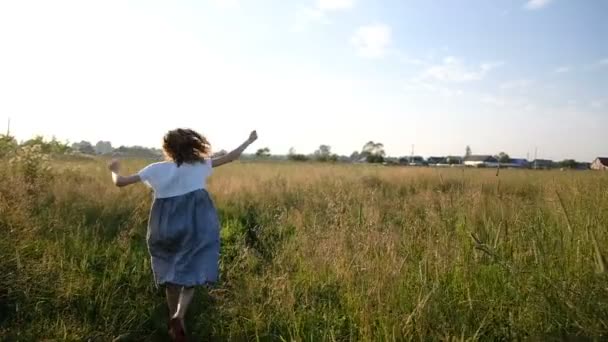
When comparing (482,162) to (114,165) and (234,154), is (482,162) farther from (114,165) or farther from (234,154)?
(114,165)

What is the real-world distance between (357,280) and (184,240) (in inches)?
59.7

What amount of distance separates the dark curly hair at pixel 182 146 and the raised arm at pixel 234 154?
20cm

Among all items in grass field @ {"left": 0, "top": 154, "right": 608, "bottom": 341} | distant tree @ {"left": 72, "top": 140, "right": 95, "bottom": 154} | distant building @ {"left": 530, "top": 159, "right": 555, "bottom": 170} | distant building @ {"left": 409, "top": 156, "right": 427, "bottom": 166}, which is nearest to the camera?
grass field @ {"left": 0, "top": 154, "right": 608, "bottom": 341}

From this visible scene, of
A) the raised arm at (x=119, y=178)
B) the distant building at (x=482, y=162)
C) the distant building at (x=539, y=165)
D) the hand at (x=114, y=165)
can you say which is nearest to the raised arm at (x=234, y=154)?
the raised arm at (x=119, y=178)

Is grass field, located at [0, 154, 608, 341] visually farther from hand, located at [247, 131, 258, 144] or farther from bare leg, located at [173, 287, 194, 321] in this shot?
hand, located at [247, 131, 258, 144]

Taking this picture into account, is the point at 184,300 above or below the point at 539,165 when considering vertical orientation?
below

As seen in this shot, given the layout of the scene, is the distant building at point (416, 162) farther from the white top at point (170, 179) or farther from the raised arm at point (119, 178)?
the raised arm at point (119, 178)

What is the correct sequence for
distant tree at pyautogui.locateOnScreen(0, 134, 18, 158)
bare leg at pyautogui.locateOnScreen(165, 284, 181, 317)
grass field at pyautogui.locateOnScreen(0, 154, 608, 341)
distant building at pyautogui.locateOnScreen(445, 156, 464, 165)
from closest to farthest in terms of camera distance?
grass field at pyautogui.locateOnScreen(0, 154, 608, 341)
bare leg at pyautogui.locateOnScreen(165, 284, 181, 317)
distant tree at pyautogui.locateOnScreen(0, 134, 18, 158)
distant building at pyautogui.locateOnScreen(445, 156, 464, 165)

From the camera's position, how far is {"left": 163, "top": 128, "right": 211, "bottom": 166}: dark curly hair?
360 centimetres

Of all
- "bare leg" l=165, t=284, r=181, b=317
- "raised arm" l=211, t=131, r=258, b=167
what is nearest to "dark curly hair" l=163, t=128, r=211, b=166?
"raised arm" l=211, t=131, r=258, b=167

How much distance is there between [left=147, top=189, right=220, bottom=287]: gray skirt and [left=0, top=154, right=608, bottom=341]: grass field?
0.49 meters

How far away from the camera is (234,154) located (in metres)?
3.91

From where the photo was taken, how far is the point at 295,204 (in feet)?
29.3

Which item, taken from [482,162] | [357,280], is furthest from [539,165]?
[357,280]
